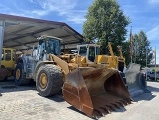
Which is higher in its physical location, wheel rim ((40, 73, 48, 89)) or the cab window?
the cab window

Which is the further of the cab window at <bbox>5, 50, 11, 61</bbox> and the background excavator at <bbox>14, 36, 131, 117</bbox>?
the cab window at <bbox>5, 50, 11, 61</bbox>

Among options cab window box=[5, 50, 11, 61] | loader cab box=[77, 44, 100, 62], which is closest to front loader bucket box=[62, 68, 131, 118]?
loader cab box=[77, 44, 100, 62]

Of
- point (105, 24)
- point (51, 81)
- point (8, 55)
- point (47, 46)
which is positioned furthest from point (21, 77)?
point (105, 24)

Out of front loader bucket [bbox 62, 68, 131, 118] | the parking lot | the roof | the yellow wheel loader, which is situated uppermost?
the roof

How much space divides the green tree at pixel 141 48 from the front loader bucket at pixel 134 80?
24086 millimetres

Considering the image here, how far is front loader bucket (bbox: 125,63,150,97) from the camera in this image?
34.2ft

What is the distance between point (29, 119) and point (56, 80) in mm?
2613

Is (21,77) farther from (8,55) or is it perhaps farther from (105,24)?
(105,24)

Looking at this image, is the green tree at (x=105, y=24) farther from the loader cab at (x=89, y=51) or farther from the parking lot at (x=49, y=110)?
the parking lot at (x=49, y=110)

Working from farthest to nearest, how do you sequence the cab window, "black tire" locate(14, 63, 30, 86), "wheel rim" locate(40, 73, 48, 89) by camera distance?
the cab window < "black tire" locate(14, 63, 30, 86) < "wheel rim" locate(40, 73, 48, 89)

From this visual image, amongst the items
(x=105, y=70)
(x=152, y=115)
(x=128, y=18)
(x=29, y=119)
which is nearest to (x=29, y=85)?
(x=105, y=70)

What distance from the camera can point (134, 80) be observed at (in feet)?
36.4

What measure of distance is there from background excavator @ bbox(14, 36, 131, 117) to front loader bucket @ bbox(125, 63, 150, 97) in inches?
77.4

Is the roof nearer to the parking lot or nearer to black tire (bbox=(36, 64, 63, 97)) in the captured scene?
black tire (bbox=(36, 64, 63, 97))
